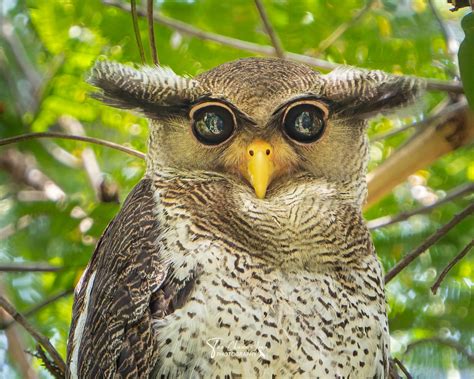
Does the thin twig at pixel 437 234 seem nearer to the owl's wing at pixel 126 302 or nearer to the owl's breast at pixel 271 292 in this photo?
the owl's breast at pixel 271 292

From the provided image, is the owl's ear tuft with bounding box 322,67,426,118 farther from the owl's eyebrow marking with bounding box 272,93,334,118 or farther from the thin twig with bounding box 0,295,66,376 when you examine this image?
the thin twig with bounding box 0,295,66,376

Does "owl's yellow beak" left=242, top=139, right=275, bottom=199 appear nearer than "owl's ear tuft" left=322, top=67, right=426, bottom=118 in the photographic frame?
Yes

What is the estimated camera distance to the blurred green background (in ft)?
11.5

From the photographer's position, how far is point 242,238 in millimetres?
2732

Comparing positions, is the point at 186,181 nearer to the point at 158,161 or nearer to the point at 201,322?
the point at 158,161

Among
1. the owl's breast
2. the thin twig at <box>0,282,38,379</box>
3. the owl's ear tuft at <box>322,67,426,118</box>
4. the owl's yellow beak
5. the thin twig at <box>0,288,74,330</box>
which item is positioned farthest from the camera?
the thin twig at <box>0,282,38,379</box>

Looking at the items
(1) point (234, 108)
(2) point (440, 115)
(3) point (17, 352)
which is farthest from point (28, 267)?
(2) point (440, 115)

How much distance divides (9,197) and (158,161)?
1199 millimetres

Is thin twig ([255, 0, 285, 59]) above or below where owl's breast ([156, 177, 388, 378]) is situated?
above

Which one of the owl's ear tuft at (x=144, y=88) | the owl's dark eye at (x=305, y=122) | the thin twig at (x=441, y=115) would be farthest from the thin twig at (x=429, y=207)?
the owl's ear tuft at (x=144, y=88)

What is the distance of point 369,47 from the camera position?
3623mm

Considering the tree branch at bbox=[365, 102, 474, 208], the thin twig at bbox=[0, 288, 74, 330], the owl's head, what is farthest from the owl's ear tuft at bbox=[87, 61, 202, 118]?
the tree branch at bbox=[365, 102, 474, 208]

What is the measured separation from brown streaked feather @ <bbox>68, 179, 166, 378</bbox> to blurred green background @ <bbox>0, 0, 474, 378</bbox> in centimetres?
61

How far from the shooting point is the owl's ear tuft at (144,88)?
289 cm
